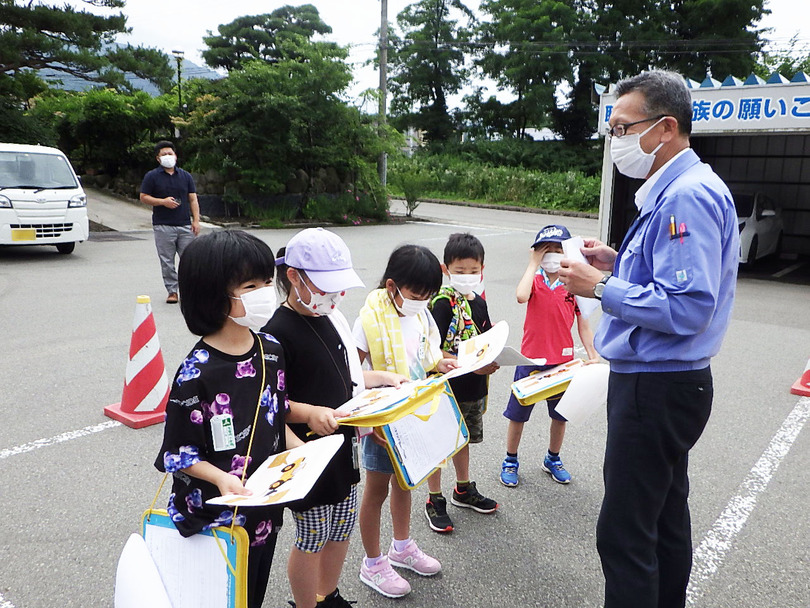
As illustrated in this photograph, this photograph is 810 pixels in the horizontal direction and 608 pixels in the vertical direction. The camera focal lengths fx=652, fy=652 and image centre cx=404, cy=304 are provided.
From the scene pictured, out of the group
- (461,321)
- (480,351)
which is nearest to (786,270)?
(461,321)

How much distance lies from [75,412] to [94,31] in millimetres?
14352

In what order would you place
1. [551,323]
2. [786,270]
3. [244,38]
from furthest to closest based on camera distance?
1. [244,38]
2. [786,270]
3. [551,323]

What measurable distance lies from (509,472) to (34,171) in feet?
33.8

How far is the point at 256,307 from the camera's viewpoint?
1.89 meters

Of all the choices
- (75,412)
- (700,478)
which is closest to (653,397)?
(700,478)

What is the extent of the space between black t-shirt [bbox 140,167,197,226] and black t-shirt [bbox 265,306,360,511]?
6185 mm

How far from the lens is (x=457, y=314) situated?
3.08 m

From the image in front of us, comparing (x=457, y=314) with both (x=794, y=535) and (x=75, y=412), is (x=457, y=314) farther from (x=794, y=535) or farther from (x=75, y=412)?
(x=75, y=412)

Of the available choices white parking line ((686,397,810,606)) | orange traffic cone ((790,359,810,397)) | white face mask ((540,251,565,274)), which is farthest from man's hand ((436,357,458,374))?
orange traffic cone ((790,359,810,397))

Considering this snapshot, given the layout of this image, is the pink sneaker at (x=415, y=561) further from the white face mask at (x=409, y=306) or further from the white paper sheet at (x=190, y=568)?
the white paper sheet at (x=190, y=568)

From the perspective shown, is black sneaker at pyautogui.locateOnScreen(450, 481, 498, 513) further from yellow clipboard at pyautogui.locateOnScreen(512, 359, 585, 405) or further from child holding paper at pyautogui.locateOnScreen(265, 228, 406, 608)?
child holding paper at pyautogui.locateOnScreen(265, 228, 406, 608)

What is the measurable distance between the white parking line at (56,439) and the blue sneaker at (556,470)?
9.11ft

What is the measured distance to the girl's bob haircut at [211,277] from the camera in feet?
6.03

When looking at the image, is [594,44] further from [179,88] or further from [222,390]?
[222,390]
